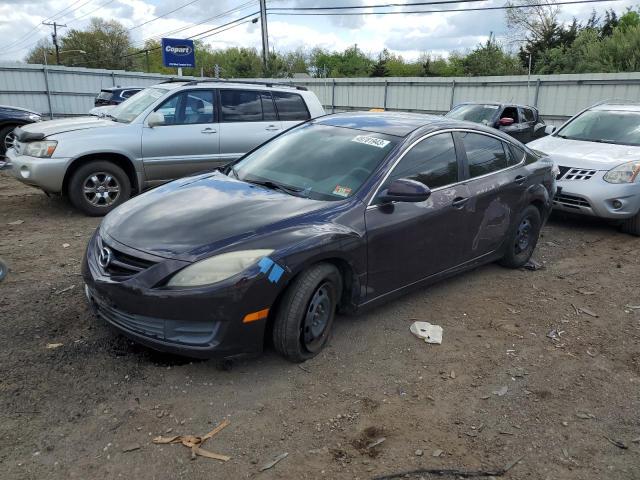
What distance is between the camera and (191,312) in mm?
3053

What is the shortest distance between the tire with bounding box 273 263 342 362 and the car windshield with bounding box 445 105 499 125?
949 cm

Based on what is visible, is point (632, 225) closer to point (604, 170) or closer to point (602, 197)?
point (602, 197)

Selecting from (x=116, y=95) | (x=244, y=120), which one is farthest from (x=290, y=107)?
(x=116, y=95)

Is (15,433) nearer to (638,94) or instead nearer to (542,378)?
(542,378)

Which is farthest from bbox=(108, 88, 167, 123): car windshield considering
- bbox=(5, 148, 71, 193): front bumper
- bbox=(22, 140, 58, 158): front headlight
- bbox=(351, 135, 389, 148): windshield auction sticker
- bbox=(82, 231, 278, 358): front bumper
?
bbox=(82, 231, 278, 358): front bumper

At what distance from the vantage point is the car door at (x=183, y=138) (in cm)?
729

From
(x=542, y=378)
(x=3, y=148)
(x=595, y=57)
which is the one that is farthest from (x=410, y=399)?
(x=595, y=57)

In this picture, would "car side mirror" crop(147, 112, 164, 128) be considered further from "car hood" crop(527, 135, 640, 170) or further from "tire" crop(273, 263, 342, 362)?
"car hood" crop(527, 135, 640, 170)

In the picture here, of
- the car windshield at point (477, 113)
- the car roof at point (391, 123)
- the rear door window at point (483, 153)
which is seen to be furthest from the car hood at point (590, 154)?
the car windshield at point (477, 113)

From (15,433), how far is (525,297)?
4222 millimetres

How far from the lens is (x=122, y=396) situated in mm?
3121

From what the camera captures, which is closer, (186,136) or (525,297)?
(525,297)

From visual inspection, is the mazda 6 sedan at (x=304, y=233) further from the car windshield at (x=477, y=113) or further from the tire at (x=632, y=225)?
the car windshield at (x=477, y=113)

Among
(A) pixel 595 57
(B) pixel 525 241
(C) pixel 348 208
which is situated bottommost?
(B) pixel 525 241
